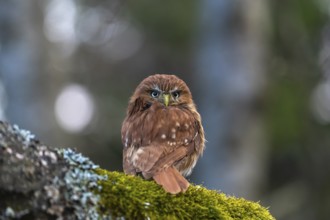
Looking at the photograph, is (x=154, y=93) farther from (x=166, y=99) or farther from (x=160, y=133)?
(x=160, y=133)

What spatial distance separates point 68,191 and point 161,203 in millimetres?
571

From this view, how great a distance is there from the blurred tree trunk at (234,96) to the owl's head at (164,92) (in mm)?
4269

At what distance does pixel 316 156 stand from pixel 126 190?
1050 centimetres

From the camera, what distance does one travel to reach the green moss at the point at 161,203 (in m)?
2.62

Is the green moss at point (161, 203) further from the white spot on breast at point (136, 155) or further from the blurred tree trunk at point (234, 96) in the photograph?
the blurred tree trunk at point (234, 96)

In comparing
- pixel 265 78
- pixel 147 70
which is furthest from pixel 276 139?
pixel 265 78

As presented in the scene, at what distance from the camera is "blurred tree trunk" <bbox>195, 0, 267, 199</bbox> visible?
9.77 m

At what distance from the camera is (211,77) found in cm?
1048

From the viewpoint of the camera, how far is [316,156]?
42.0ft

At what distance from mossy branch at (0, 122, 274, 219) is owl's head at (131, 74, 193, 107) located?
7.11 feet

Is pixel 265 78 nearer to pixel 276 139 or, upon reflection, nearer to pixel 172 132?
pixel 276 139

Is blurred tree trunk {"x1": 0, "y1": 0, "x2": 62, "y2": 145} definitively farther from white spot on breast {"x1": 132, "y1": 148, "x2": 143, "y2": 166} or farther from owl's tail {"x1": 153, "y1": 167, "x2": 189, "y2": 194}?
owl's tail {"x1": 153, "y1": 167, "x2": 189, "y2": 194}

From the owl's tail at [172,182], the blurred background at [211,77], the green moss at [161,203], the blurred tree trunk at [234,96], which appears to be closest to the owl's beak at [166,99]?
the blurred background at [211,77]

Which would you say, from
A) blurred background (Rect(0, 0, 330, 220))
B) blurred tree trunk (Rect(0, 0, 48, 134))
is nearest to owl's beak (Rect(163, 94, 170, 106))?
blurred background (Rect(0, 0, 330, 220))
